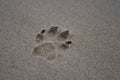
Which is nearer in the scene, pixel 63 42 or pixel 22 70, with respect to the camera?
pixel 22 70

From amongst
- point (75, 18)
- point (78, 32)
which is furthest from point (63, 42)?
point (75, 18)

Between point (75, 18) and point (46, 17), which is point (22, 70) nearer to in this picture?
point (46, 17)

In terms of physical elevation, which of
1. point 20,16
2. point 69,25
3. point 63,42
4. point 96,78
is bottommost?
point 96,78
